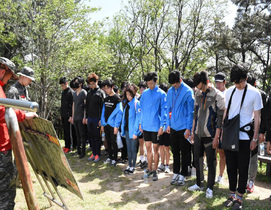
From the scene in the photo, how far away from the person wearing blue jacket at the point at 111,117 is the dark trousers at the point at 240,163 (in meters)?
3.00

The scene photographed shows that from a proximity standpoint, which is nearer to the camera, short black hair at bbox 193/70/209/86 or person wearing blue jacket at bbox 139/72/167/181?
short black hair at bbox 193/70/209/86

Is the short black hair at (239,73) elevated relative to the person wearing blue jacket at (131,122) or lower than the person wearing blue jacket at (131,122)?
elevated

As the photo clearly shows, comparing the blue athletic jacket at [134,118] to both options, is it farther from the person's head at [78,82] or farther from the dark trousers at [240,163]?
the dark trousers at [240,163]

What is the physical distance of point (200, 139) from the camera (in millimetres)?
4402

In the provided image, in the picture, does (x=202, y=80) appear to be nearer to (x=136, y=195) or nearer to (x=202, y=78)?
(x=202, y=78)

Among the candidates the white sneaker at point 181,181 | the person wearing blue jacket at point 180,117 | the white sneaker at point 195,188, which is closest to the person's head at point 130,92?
the person wearing blue jacket at point 180,117

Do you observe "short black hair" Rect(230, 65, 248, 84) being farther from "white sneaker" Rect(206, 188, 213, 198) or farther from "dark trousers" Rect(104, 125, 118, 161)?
"dark trousers" Rect(104, 125, 118, 161)

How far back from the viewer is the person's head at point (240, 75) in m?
3.60

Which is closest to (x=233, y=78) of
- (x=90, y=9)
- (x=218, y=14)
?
(x=90, y=9)

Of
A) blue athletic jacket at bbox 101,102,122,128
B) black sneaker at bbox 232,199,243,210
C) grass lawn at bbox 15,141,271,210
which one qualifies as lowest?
grass lawn at bbox 15,141,271,210

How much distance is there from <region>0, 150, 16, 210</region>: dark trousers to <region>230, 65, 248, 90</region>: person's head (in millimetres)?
3201

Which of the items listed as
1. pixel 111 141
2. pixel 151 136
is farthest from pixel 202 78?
pixel 111 141

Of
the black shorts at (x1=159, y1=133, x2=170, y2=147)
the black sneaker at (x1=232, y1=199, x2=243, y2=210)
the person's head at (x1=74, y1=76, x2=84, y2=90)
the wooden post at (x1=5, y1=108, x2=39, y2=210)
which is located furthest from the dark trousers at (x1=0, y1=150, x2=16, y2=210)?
the person's head at (x1=74, y1=76, x2=84, y2=90)

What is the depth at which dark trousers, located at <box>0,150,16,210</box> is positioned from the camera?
8.06ft
